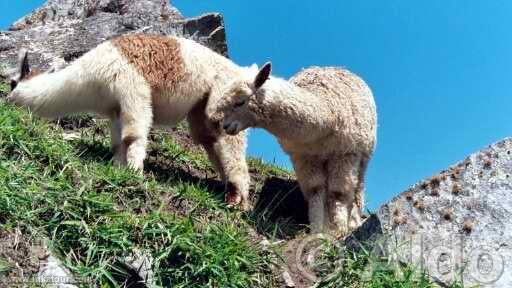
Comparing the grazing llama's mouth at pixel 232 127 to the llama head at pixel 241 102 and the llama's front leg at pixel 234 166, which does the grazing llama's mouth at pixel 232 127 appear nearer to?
the llama head at pixel 241 102

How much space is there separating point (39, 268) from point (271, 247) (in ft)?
6.62

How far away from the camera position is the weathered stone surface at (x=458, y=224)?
6090 millimetres

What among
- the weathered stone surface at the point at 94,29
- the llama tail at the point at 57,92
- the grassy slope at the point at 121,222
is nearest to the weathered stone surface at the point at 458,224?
the grassy slope at the point at 121,222

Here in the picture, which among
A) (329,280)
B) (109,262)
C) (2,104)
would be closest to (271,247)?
(329,280)

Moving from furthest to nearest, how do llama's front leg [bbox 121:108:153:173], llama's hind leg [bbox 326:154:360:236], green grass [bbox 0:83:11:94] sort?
green grass [bbox 0:83:11:94] → llama's hind leg [bbox 326:154:360:236] → llama's front leg [bbox 121:108:153:173]

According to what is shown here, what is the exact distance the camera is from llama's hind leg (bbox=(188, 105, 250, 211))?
8.73m

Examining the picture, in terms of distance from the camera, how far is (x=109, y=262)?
5.86 m

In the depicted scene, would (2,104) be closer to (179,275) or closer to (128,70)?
(128,70)

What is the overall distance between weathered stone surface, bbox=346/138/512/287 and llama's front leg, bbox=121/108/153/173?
2.62 meters

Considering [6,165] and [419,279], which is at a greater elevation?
[419,279]

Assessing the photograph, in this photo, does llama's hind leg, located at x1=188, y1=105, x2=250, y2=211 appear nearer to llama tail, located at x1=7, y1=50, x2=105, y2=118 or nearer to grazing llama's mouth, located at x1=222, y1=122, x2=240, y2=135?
grazing llama's mouth, located at x1=222, y1=122, x2=240, y2=135

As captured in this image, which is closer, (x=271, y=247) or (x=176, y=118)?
(x=271, y=247)

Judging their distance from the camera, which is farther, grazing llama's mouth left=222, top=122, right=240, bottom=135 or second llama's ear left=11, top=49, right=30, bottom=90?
second llama's ear left=11, top=49, right=30, bottom=90

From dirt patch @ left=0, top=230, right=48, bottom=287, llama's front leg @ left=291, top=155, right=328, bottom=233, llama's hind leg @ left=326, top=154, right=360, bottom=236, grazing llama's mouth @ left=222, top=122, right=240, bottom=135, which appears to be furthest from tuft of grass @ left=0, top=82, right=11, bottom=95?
dirt patch @ left=0, top=230, right=48, bottom=287
